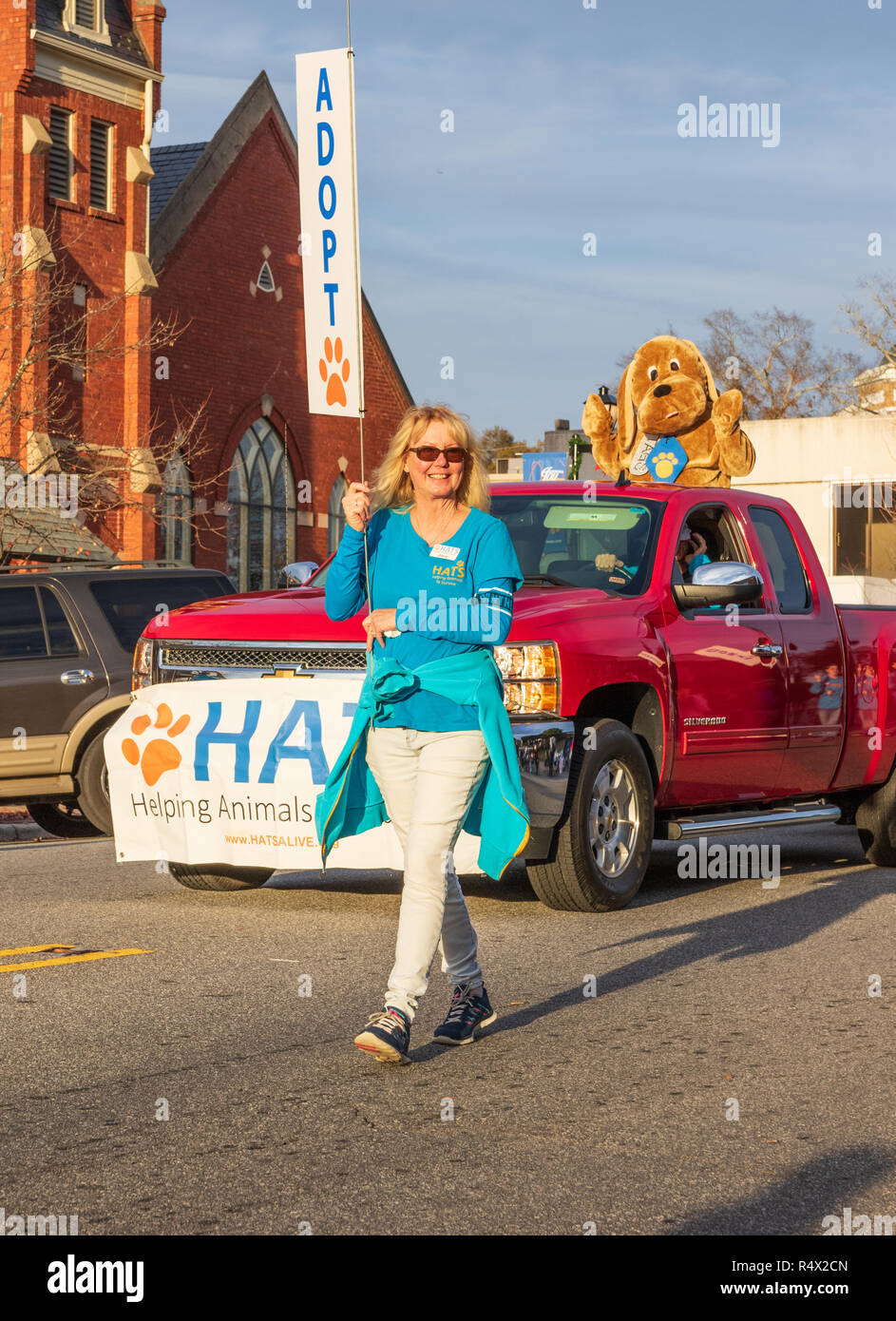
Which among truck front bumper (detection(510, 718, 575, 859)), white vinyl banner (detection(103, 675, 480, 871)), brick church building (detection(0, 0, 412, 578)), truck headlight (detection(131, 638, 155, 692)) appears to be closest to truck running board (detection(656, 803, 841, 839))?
truck front bumper (detection(510, 718, 575, 859))

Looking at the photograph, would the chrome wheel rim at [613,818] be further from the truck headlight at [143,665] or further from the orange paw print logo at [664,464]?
the orange paw print logo at [664,464]

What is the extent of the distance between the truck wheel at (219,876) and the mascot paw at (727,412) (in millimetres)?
21012

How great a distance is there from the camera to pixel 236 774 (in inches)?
341

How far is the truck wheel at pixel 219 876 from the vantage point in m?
9.90


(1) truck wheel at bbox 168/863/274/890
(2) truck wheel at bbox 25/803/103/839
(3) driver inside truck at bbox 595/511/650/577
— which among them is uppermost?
(3) driver inside truck at bbox 595/511/650/577

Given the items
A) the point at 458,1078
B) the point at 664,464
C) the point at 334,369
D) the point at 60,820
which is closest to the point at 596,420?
the point at 664,464

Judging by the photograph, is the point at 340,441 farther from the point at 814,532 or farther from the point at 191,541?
the point at 814,532

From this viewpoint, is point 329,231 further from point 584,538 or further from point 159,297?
point 159,297

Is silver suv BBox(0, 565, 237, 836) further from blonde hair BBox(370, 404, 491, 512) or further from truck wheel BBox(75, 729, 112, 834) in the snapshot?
blonde hair BBox(370, 404, 491, 512)

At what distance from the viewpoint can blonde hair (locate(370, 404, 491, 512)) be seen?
600 cm

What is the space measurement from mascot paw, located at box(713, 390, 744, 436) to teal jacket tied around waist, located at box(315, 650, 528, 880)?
2438cm
